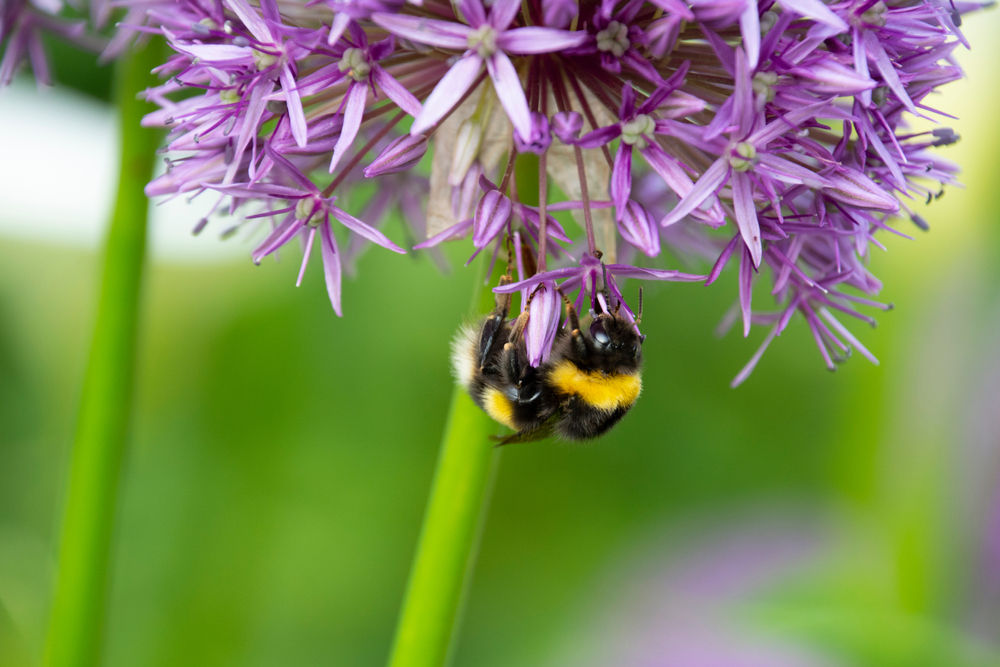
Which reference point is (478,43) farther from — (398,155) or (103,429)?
(103,429)

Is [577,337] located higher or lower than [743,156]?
lower

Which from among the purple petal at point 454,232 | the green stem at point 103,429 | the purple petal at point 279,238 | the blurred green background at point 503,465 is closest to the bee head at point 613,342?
the purple petal at point 454,232

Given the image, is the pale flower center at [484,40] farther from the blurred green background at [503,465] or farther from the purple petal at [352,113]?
the blurred green background at [503,465]

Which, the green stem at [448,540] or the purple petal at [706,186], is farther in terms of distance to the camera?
the green stem at [448,540]

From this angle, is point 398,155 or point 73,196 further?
point 73,196

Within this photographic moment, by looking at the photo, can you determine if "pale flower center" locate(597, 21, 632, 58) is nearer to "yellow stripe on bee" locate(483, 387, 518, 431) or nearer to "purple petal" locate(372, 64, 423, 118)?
"purple petal" locate(372, 64, 423, 118)

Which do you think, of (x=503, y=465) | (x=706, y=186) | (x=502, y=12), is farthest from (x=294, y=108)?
(x=503, y=465)
